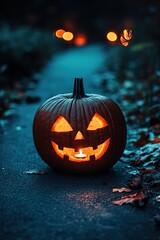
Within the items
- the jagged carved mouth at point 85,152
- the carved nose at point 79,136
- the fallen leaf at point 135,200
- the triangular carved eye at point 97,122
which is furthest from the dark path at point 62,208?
the triangular carved eye at point 97,122

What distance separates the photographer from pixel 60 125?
176 inches

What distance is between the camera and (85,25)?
156ft

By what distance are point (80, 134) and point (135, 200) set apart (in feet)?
3.23

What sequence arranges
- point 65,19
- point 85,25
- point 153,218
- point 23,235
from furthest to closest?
point 85,25, point 65,19, point 153,218, point 23,235

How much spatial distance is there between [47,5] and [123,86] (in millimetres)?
22253

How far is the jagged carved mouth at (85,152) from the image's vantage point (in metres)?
4.45

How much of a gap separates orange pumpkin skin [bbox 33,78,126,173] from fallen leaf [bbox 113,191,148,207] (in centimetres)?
75

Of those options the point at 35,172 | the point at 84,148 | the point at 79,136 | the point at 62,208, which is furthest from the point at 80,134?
the point at 62,208

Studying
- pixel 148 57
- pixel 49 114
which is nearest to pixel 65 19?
pixel 148 57

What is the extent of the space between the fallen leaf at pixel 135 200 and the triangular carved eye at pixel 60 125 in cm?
100

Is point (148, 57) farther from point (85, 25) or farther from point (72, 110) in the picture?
point (85, 25)

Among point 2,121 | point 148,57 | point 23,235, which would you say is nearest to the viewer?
point 23,235

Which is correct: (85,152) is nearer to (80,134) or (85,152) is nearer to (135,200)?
(80,134)

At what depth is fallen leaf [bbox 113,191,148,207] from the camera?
3.65 m
